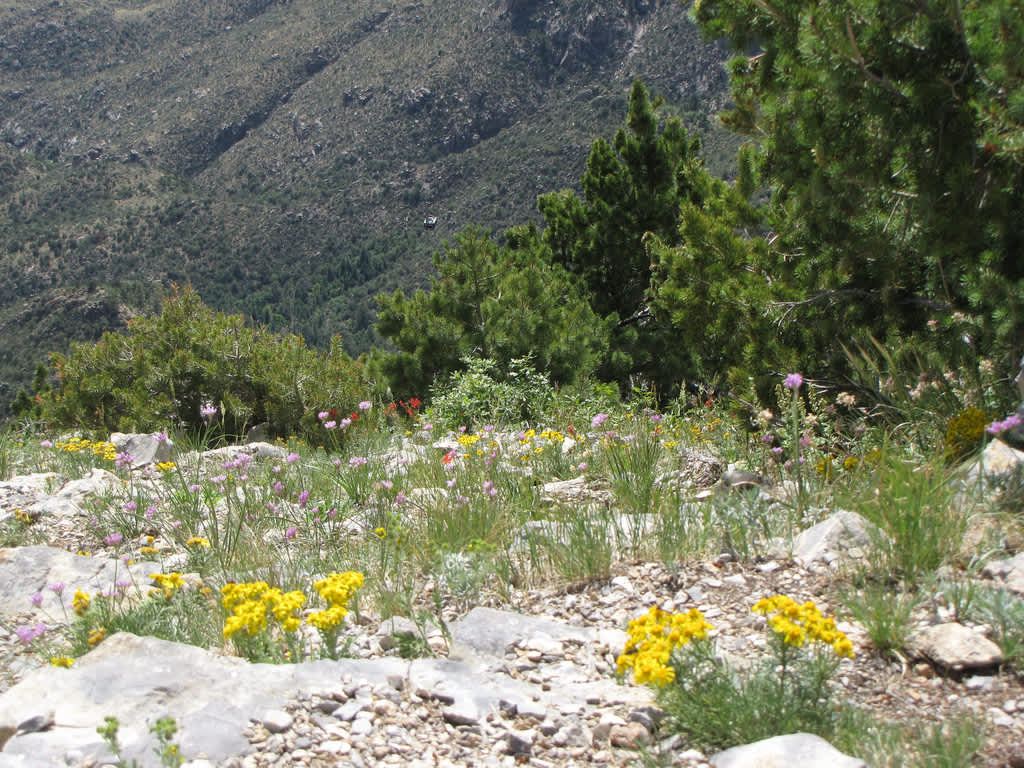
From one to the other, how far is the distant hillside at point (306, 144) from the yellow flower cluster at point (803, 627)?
73796 millimetres

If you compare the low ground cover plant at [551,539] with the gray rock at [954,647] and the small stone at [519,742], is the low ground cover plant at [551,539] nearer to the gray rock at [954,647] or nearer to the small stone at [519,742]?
the gray rock at [954,647]

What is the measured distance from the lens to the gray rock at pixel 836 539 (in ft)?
9.87

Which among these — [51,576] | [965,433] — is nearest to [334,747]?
[51,576]

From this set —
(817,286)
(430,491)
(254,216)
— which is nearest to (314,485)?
(430,491)

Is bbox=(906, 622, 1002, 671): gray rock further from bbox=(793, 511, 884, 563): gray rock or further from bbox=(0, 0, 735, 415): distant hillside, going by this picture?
bbox=(0, 0, 735, 415): distant hillside

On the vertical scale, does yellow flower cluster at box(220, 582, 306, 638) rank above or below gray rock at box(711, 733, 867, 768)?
above

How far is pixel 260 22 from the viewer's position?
111000 mm

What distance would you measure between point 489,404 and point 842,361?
3.62 meters

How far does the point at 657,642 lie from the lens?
2.09 metres

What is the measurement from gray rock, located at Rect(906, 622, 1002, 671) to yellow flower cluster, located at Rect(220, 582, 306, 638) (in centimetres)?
188

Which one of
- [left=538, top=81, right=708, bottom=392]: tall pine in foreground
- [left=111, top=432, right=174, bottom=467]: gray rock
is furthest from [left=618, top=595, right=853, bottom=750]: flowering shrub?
[left=538, top=81, right=708, bottom=392]: tall pine in foreground

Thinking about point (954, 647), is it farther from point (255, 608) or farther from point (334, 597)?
point (255, 608)

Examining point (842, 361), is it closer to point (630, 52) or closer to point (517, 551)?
point (517, 551)

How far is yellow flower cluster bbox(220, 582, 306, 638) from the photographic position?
2.42m
